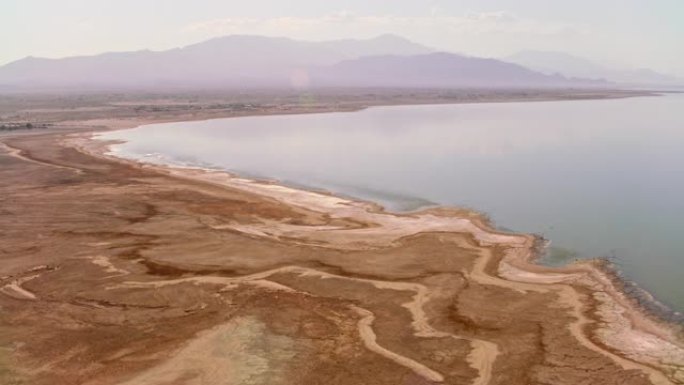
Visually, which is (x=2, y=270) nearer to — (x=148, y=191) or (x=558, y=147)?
(x=148, y=191)

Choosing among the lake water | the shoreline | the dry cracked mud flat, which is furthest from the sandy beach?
the lake water

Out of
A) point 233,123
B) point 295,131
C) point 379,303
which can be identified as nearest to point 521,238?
point 379,303

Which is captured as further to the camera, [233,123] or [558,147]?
[233,123]

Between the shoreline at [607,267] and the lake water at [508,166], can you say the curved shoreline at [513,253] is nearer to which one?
the shoreline at [607,267]

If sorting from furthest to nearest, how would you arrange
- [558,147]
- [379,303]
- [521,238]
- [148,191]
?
[558,147], [148,191], [521,238], [379,303]

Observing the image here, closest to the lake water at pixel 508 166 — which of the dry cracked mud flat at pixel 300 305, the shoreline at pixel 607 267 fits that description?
the shoreline at pixel 607 267

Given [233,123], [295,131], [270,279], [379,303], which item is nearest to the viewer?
[379,303]
